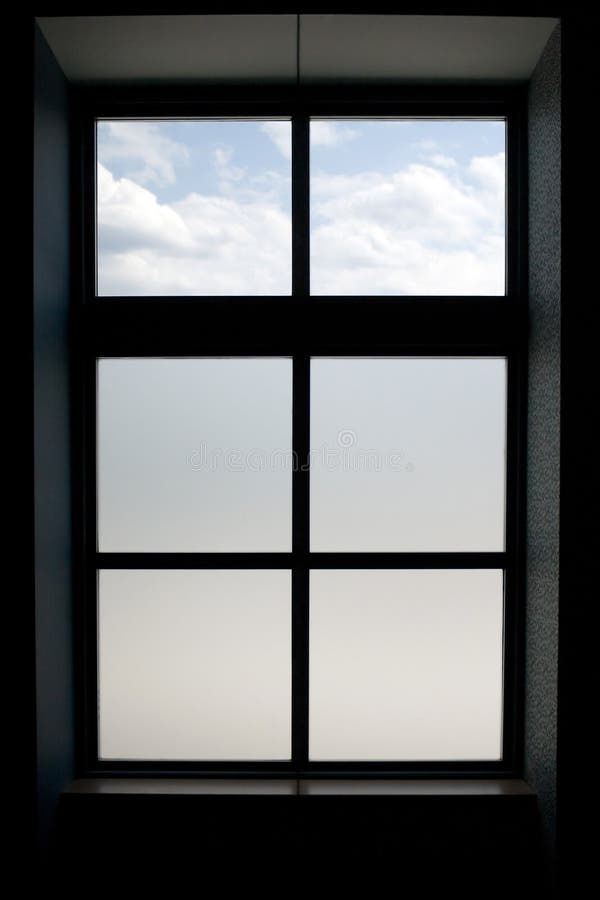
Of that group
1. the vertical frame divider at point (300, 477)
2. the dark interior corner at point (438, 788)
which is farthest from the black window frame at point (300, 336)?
the dark interior corner at point (438, 788)

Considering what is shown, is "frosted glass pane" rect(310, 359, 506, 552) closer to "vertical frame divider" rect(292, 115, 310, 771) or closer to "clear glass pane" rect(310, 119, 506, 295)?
"vertical frame divider" rect(292, 115, 310, 771)

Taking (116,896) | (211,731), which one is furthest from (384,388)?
(116,896)

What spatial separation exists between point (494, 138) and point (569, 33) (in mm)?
477

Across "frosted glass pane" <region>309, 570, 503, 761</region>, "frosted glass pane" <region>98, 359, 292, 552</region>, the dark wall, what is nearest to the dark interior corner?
the dark wall

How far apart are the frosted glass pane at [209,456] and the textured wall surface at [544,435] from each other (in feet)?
3.15

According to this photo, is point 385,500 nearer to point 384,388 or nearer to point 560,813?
point 384,388

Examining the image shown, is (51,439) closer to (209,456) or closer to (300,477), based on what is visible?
(209,456)

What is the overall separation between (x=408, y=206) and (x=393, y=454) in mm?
1022

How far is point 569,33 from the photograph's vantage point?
207 cm

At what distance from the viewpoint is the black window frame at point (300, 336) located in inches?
94.8

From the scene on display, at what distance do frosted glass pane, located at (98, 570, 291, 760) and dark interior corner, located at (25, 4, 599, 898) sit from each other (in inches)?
8.3

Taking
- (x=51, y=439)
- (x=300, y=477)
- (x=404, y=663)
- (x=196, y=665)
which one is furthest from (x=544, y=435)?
(x=51, y=439)

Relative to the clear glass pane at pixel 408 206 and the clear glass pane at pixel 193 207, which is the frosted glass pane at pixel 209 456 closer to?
the clear glass pane at pixel 193 207

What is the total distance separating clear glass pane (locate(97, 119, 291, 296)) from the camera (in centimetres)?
249
